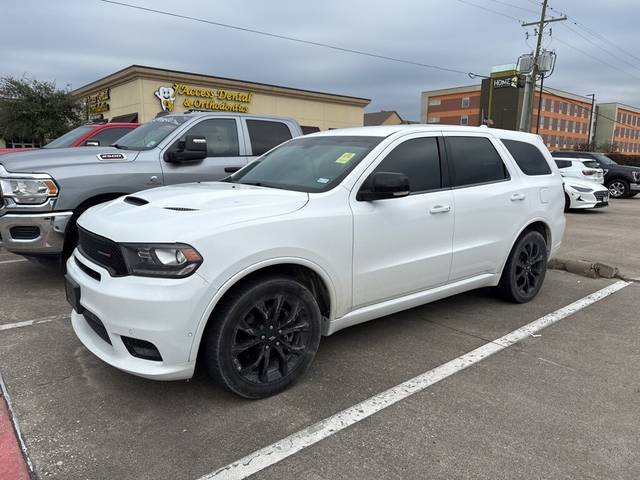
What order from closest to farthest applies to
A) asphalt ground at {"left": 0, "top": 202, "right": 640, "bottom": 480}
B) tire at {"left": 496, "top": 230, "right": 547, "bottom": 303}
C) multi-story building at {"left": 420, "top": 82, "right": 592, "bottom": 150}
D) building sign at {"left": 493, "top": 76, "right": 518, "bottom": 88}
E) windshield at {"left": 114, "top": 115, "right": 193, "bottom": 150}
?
asphalt ground at {"left": 0, "top": 202, "right": 640, "bottom": 480}, tire at {"left": 496, "top": 230, "right": 547, "bottom": 303}, windshield at {"left": 114, "top": 115, "right": 193, "bottom": 150}, building sign at {"left": 493, "top": 76, "right": 518, "bottom": 88}, multi-story building at {"left": 420, "top": 82, "right": 592, "bottom": 150}

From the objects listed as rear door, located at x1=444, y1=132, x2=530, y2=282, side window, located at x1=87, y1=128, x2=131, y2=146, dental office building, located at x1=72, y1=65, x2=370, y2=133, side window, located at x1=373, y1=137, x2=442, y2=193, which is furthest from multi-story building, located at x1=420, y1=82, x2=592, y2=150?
side window, located at x1=373, y1=137, x2=442, y2=193

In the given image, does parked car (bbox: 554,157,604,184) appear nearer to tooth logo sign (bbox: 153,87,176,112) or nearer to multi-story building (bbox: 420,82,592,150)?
tooth logo sign (bbox: 153,87,176,112)

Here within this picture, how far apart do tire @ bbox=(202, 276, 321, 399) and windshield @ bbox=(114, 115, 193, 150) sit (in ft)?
11.9

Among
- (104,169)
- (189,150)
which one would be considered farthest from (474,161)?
(104,169)

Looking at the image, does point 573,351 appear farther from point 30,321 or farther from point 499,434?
point 30,321

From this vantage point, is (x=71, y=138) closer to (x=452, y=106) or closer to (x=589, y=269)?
(x=589, y=269)

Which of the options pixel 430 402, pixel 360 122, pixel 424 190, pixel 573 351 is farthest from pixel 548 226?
pixel 360 122

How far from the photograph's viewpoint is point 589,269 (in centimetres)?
637

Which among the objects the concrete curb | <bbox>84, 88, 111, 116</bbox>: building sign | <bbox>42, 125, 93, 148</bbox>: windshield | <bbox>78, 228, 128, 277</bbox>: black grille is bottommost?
the concrete curb

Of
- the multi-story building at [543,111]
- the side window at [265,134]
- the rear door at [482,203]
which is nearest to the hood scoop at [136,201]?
the rear door at [482,203]

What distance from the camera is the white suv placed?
8.99 feet

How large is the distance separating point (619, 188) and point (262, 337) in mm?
20928

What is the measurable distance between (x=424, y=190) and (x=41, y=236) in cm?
373

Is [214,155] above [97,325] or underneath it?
above
